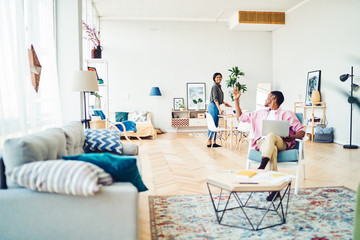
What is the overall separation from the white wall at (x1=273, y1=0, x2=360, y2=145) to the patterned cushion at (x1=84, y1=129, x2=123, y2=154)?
4651 millimetres

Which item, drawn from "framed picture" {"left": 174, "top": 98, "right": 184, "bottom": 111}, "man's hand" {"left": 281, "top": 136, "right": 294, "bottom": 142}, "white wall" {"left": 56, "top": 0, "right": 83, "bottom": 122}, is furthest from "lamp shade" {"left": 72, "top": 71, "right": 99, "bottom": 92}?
"framed picture" {"left": 174, "top": 98, "right": 184, "bottom": 111}

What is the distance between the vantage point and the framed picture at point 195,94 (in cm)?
961

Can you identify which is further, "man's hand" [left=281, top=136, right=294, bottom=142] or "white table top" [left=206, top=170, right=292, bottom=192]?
"man's hand" [left=281, top=136, right=294, bottom=142]

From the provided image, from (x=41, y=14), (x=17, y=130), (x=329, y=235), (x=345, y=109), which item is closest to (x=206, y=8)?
(x=345, y=109)

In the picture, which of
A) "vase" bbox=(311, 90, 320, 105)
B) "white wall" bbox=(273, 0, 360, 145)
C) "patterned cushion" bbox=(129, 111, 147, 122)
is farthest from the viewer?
"patterned cushion" bbox=(129, 111, 147, 122)

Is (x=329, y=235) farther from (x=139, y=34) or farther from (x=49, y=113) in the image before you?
(x=139, y=34)

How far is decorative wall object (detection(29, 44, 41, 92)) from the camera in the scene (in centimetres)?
336

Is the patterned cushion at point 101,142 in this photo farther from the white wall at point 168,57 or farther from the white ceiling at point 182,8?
the white wall at point 168,57

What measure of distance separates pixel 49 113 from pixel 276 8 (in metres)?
7.21

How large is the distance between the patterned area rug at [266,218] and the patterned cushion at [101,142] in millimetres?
678

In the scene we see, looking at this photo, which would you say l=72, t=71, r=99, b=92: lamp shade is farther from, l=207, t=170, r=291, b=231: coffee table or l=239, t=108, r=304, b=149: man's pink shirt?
l=207, t=170, r=291, b=231: coffee table

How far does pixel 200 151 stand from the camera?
237 inches

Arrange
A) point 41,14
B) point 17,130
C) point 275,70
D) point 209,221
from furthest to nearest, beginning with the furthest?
point 275,70 < point 41,14 < point 17,130 < point 209,221

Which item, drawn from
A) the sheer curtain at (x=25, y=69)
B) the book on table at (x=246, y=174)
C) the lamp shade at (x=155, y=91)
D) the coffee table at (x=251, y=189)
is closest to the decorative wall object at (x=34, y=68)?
the sheer curtain at (x=25, y=69)
